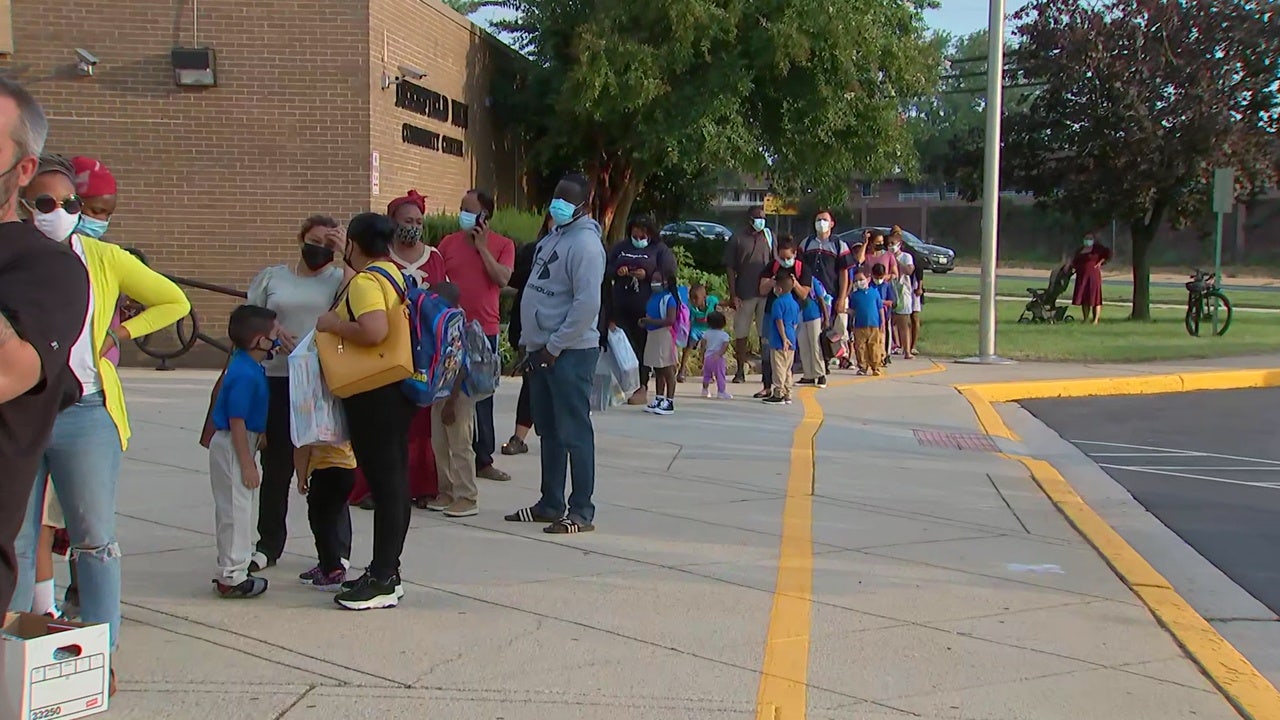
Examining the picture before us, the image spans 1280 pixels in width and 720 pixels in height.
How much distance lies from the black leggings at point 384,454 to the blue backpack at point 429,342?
0.09 meters

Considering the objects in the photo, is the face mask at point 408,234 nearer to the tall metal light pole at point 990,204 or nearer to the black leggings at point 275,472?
the black leggings at point 275,472

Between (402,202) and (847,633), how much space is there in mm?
3469

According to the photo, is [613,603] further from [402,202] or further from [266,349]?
[402,202]

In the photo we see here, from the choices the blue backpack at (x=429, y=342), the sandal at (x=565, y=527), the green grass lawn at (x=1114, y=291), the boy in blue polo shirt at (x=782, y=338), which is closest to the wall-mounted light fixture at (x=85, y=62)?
the boy in blue polo shirt at (x=782, y=338)

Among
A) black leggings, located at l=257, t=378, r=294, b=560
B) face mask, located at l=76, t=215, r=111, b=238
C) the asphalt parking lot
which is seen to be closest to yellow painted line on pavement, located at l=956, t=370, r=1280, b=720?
the asphalt parking lot

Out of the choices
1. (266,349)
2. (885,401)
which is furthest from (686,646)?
(885,401)

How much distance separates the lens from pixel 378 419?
5566 mm

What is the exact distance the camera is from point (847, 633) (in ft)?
18.4

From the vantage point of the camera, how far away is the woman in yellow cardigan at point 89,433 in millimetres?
4172

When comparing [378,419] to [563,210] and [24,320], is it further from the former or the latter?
[24,320]

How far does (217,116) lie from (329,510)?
9.74 meters

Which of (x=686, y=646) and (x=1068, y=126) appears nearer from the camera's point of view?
(x=686, y=646)

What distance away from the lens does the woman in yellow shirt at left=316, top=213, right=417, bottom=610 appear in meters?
5.48

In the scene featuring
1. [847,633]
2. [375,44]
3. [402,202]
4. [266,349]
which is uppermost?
[375,44]
